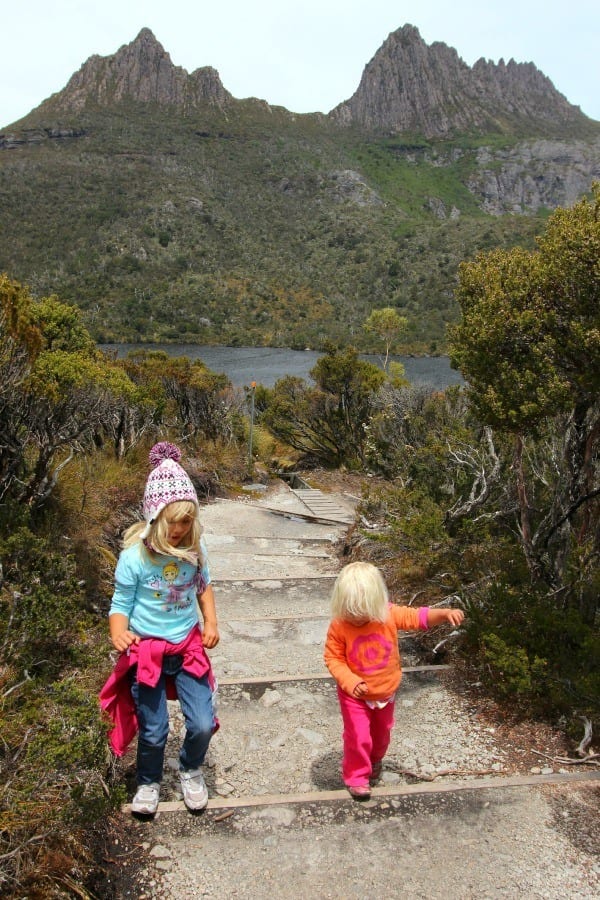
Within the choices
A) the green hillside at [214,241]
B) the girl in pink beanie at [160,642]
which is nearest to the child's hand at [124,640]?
the girl in pink beanie at [160,642]

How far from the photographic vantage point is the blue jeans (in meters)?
2.67

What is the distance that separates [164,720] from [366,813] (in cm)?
94

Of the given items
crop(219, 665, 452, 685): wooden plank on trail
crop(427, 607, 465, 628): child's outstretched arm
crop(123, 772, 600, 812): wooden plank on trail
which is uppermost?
crop(427, 607, 465, 628): child's outstretched arm

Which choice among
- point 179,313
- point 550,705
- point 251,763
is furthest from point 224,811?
point 179,313

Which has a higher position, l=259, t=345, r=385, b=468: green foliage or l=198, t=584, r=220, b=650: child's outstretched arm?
l=198, t=584, r=220, b=650: child's outstretched arm

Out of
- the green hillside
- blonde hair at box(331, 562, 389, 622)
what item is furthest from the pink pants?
the green hillside

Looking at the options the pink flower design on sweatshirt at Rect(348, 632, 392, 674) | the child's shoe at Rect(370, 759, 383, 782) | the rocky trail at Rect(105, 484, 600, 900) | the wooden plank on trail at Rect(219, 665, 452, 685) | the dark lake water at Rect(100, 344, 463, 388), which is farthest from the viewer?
the dark lake water at Rect(100, 344, 463, 388)

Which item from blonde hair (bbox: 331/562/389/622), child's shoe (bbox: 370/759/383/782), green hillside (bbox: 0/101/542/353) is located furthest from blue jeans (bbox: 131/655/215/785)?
green hillside (bbox: 0/101/542/353)

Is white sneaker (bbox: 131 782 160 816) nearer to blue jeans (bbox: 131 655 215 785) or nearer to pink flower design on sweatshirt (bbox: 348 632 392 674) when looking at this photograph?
blue jeans (bbox: 131 655 215 785)

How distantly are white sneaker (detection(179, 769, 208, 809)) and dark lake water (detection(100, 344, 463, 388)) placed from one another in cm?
5490

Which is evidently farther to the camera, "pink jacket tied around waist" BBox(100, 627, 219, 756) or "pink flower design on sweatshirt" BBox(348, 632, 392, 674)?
"pink flower design on sweatshirt" BBox(348, 632, 392, 674)

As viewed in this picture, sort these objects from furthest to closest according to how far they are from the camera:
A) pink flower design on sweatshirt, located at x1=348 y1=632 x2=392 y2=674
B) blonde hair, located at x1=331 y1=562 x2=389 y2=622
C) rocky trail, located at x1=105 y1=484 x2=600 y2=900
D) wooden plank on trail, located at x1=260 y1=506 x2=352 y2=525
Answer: wooden plank on trail, located at x1=260 y1=506 x2=352 y2=525, pink flower design on sweatshirt, located at x1=348 y1=632 x2=392 y2=674, blonde hair, located at x1=331 y1=562 x2=389 y2=622, rocky trail, located at x1=105 y1=484 x2=600 y2=900

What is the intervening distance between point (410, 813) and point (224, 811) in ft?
2.56

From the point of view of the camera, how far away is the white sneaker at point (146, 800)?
2.59 m
